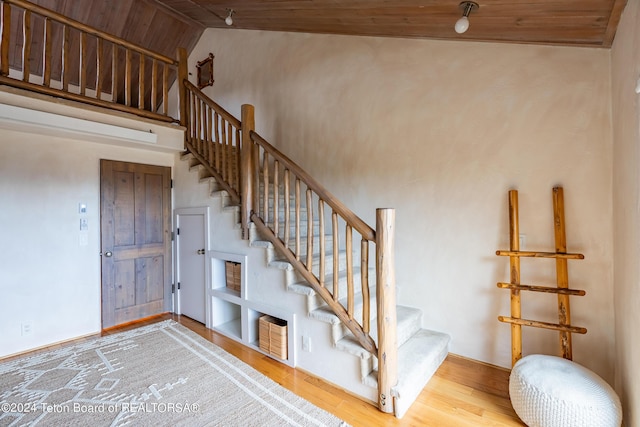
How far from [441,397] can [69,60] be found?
5683 mm

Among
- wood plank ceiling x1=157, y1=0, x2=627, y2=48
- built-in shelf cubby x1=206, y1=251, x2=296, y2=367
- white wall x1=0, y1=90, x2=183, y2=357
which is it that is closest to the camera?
wood plank ceiling x1=157, y1=0, x2=627, y2=48

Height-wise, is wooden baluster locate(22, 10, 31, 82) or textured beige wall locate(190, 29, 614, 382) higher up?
wooden baluster locate(22, 10, 31, 82)

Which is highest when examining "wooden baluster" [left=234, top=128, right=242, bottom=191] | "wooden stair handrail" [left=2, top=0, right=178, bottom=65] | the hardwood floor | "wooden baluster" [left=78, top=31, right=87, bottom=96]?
"wooden stair handrail" [left=2, top=0, right=178, bottom=65]

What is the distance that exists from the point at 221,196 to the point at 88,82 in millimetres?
3987

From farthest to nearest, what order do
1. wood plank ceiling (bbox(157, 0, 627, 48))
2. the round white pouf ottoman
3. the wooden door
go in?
1. the wooden door
2. wood plank ceiling (bbox(157, 0, 627, 48))
3. the round white pouf ottoman

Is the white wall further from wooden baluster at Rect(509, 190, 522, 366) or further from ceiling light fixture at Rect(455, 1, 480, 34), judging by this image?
wooden baluster at Rect(509, 190, 522, 366)

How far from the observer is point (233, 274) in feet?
11.8

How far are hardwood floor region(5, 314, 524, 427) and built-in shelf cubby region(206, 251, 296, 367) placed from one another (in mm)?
207

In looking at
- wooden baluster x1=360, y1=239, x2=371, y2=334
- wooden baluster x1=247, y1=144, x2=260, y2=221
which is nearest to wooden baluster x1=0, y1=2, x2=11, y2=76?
wooden baluster x1=247, y1=144, x2=260, y2=221

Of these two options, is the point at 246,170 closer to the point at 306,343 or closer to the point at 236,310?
the point at 306,343

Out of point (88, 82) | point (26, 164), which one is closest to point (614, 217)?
point (26, 164)

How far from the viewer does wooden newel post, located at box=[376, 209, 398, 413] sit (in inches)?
82.7

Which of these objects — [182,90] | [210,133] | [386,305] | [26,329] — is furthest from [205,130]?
[386,305]

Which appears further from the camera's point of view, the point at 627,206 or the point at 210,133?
the point at 210,133
